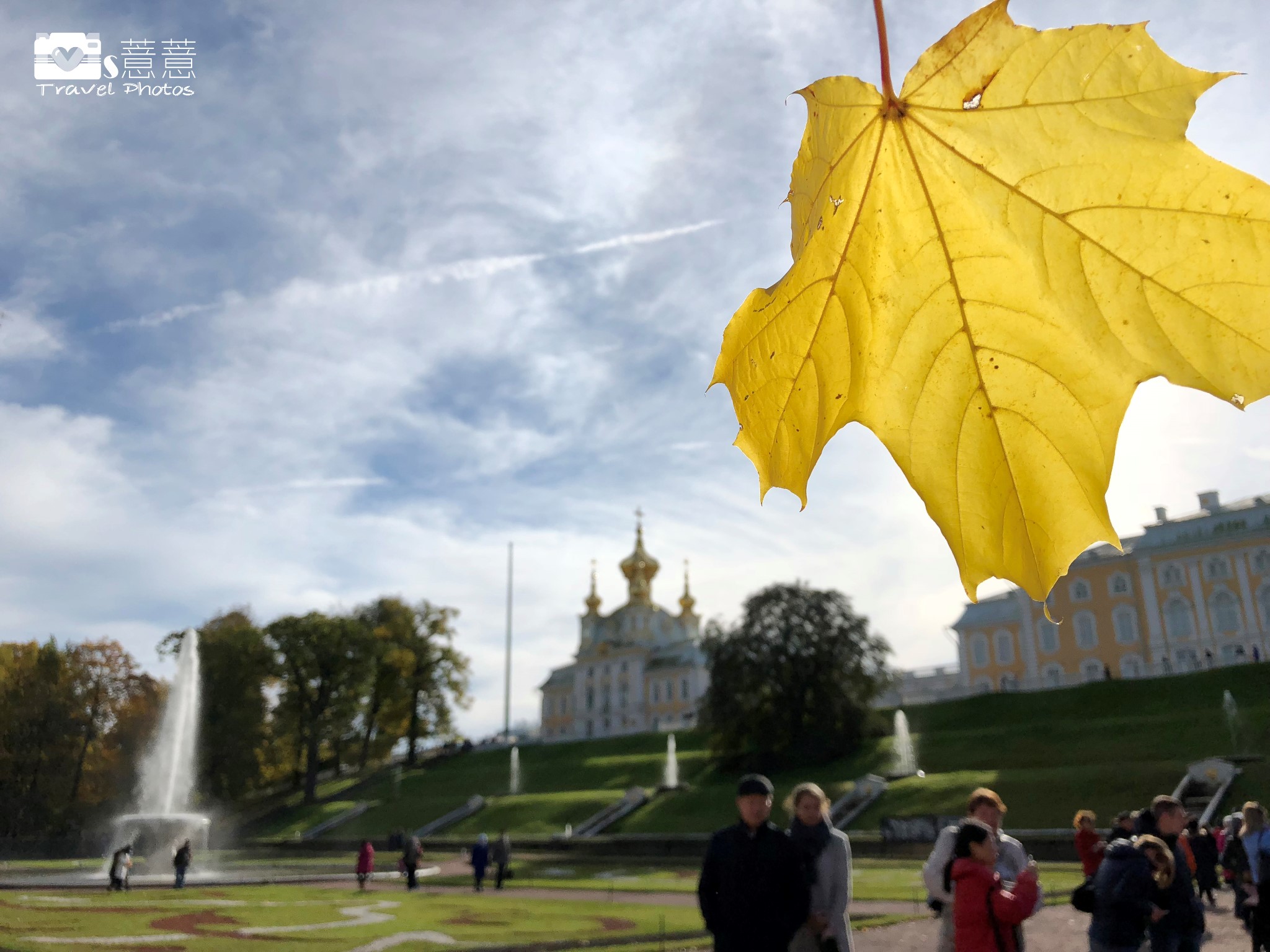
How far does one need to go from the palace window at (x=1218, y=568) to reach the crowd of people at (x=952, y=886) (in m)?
47.8

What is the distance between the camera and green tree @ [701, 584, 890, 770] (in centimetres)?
3678

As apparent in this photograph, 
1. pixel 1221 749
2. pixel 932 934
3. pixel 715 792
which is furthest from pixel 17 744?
pixel 1221 749

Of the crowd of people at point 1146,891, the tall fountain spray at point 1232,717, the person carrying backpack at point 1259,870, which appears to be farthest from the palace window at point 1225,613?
the crowd of people at point 1146,891

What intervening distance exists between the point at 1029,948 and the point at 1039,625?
1776 inches

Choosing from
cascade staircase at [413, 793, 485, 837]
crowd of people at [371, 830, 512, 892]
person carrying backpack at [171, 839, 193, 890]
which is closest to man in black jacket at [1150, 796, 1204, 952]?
crowd of people at [371, 830, 512, 892]

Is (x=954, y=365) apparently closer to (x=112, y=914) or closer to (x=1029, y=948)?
(x=1029, y=948)

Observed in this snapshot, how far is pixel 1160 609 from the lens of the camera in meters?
47.2

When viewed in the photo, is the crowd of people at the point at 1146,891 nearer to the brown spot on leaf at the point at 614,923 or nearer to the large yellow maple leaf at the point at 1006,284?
the large yellow maple leaf at the point at 1006,284

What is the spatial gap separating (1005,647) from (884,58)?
191ft

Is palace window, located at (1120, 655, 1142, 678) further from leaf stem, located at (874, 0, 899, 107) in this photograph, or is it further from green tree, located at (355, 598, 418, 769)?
leaf stem, located at (874, 0, 899, 107)

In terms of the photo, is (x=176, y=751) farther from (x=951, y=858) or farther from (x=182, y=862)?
(x=951, y=858)

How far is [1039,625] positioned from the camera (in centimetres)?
5059

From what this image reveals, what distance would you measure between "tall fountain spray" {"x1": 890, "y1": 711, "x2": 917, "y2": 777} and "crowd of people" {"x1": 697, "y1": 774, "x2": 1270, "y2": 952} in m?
28.0

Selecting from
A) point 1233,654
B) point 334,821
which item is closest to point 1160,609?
point 1233,654
